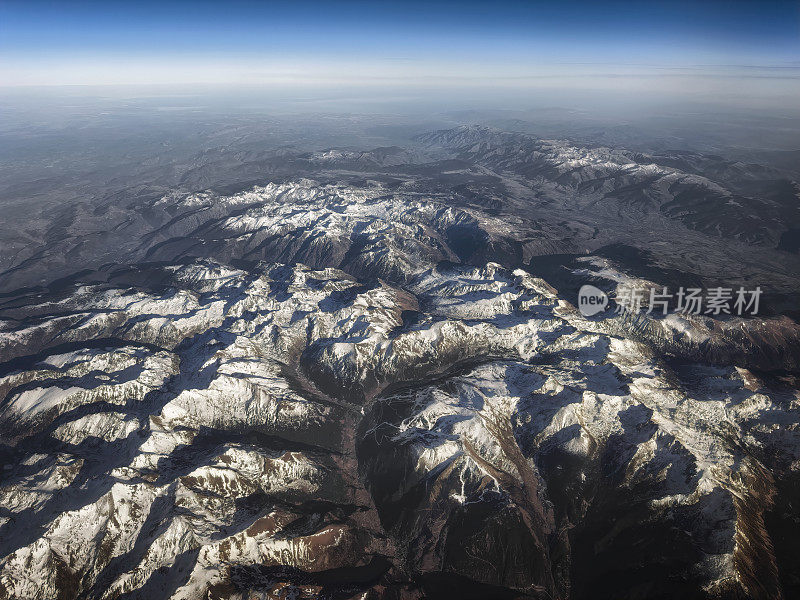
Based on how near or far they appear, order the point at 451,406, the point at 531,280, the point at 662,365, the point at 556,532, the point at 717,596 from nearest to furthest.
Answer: the point at 717,596 → the point at 556,532 → the point at 451,406 → the point at 662,365 → the point at 531,280

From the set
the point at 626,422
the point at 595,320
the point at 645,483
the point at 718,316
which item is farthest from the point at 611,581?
the point at 718,316

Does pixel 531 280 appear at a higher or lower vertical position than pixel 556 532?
higher

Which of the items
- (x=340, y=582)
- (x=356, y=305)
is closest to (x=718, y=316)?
(x=356, y=305)

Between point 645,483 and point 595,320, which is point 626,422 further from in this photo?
point 595,320

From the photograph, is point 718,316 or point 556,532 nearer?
point 556,532

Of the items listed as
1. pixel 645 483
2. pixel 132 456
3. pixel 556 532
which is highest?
pixel 132 456

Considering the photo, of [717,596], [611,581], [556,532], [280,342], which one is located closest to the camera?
[717,596]
